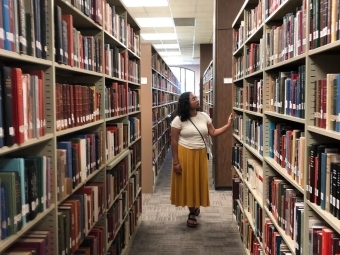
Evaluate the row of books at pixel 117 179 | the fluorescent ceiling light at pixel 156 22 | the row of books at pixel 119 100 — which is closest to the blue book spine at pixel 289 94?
the row of books at pixel 119 100

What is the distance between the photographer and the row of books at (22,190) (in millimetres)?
1340

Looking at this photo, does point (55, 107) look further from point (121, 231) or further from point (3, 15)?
point (121, 231)

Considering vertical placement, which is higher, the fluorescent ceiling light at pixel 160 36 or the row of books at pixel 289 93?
the fluorescent ceiling light at pixel 160 36

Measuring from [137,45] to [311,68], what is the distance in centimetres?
294

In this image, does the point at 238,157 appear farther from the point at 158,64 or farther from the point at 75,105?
the point at 158,64

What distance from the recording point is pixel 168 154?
977 cm

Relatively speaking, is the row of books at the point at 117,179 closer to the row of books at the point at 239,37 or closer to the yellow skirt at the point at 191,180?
the yellow skirt at the point at 191,180

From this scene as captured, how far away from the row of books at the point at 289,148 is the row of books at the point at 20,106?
1.21 metres

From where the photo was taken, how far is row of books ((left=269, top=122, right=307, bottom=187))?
188cm

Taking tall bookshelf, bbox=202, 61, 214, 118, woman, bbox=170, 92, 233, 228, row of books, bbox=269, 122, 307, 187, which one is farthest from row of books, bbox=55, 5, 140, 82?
tall bookshelf, bbox=202, 61, 214, 118

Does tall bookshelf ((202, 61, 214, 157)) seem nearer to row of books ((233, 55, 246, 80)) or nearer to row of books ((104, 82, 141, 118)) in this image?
row of books ((233, 55, 246, 80))

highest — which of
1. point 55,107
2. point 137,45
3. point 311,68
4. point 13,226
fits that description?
point 137,45

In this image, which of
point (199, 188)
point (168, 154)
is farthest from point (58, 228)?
point (168, 154)

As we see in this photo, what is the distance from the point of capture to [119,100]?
3.33 metres
